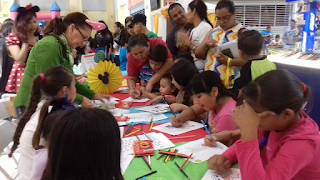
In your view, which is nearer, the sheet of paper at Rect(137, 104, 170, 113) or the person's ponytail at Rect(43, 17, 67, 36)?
the person's ponytail at Rect(43, 17, 67, 36)

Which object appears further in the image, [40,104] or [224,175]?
[40,104]

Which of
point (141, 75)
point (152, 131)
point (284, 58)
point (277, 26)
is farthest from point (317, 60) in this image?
point (277, 26)

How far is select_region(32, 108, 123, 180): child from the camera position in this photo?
2.42 ft

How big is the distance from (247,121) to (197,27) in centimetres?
176

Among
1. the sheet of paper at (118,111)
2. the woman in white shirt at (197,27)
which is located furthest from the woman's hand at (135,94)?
the woman in white shirt at (197,27)

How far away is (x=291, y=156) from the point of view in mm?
899

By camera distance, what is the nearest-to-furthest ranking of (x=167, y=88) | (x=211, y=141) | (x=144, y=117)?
1. (x=211, y=141)
2. (x=144, y=117)
3. (x=167, y=88)

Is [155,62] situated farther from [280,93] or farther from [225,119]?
[280,93]

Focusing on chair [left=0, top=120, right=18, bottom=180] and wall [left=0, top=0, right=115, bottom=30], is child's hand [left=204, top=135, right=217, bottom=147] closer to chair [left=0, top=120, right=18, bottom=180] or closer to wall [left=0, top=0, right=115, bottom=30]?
chair [left=0, top=120, right=18, bottom=180]

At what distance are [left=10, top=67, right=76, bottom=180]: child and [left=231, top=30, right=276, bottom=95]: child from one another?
1.15 meters

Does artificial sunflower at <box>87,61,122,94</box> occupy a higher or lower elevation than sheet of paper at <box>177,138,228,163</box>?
higher

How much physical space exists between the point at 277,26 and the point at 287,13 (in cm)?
41

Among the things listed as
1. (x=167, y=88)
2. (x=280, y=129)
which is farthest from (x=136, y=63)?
(x=280, y=129)

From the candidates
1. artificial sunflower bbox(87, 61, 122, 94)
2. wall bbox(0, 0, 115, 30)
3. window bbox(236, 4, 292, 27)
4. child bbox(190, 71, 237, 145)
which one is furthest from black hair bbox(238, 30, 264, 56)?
wall bbox(0, 0, 115, 30)
